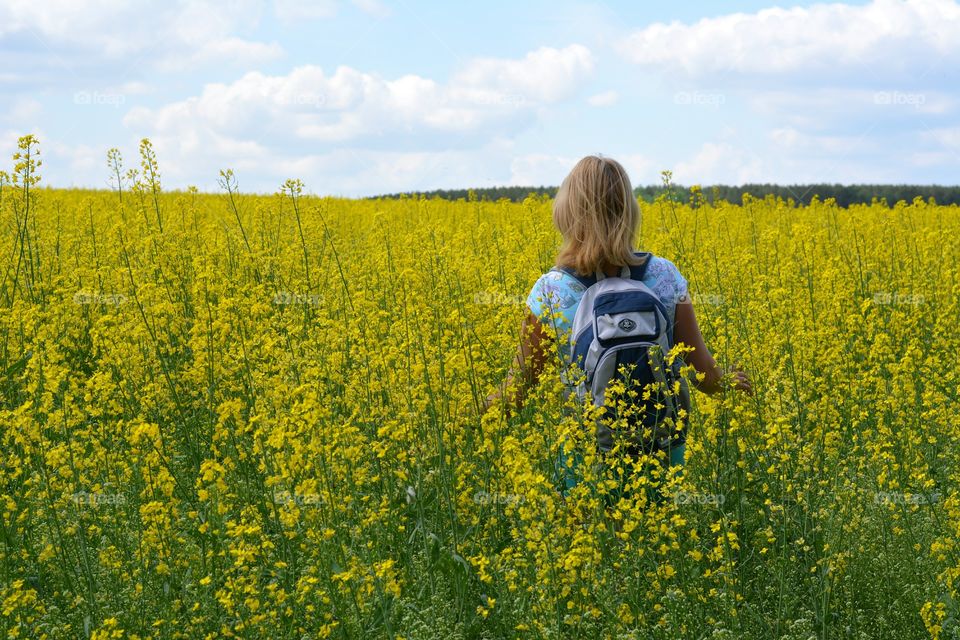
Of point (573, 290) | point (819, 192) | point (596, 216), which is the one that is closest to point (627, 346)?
point (573, 290)

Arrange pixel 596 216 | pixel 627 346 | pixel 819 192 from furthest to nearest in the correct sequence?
pixel 819 192 < pixel 596 216 < pixel 627 346

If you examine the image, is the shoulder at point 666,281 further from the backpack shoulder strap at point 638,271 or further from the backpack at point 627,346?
the backpack at point 627,346

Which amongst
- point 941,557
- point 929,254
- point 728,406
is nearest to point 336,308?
point 728,406

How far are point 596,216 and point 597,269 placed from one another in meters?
0.22

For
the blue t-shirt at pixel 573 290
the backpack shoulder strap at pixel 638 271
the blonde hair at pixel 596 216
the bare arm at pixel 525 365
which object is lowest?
the bare arm at pixel 525 365

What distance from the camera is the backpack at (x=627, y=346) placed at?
3.19m

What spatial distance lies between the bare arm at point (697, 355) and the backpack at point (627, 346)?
0.66ft

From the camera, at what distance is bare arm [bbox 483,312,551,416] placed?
3410mm

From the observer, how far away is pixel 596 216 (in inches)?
136

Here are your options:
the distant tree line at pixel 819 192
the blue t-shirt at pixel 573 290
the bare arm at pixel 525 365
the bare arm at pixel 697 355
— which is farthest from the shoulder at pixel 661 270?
the distant tree line at pixel 819 192

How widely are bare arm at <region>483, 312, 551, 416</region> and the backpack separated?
178 millimetres

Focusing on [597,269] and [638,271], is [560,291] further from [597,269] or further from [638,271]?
[638,271]

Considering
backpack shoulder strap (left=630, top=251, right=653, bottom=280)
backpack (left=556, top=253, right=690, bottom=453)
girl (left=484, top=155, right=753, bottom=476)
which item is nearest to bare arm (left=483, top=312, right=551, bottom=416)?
girl (left=484, top=155, right=753, bottom=476)

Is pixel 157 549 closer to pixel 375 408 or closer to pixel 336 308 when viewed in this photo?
pixel 375 408
